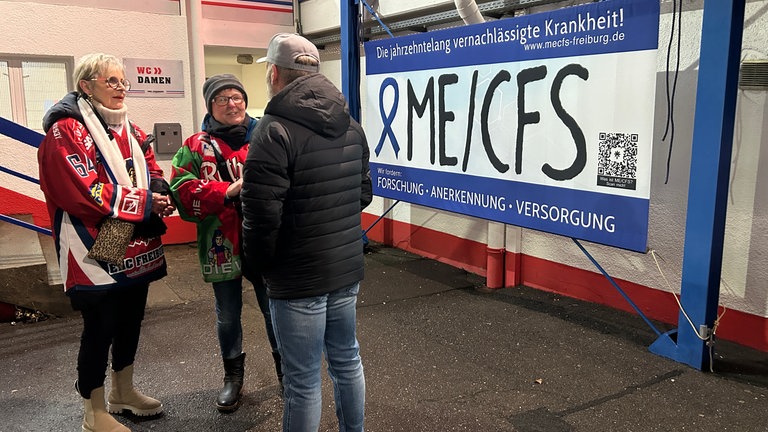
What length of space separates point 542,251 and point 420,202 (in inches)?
41.5

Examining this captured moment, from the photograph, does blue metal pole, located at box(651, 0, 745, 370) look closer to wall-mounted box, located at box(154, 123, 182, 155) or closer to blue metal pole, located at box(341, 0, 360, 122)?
blue metal pole, located at box(341, 0, 360, 122)

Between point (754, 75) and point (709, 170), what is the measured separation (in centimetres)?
70

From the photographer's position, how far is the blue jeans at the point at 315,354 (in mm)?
1929

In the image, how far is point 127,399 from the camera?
109 inches

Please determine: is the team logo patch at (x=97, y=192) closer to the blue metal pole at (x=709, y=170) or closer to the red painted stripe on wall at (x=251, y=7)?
the blue metal pole at (x=709, y=170)

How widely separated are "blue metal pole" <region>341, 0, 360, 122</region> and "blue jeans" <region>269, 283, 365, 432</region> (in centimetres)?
338

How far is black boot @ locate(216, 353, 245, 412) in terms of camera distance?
282cm

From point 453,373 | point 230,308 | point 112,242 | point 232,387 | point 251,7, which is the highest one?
point 251,7

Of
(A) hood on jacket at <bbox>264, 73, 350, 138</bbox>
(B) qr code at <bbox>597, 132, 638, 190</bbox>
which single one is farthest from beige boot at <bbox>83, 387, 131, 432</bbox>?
(B) qr code at <bbox>597, 132, 638, 190</bbox>

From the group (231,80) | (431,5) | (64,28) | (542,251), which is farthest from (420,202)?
(64,28)

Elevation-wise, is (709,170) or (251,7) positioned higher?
(251,7)

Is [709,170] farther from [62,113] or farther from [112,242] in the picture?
[62,113]

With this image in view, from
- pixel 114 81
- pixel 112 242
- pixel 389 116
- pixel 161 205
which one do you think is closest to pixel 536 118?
pixel 389 116

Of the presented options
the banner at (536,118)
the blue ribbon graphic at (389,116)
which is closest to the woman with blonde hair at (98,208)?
the banner at (536,118)
